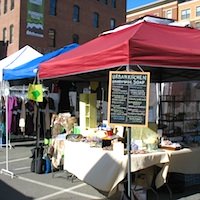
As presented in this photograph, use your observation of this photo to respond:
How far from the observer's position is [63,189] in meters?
7.74

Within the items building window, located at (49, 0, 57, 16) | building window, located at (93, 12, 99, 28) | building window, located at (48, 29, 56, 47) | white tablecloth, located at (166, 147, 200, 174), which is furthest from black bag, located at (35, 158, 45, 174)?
building window, located at (93, 12, 99, 28)

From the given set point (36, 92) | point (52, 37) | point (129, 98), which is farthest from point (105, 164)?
point (52, 37)

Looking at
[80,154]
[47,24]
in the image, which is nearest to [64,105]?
[80,154]

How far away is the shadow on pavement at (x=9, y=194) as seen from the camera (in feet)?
23.3

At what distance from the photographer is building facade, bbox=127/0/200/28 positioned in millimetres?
70250

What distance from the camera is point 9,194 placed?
7.39 meters

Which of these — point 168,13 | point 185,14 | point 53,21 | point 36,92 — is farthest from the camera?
point 168,13

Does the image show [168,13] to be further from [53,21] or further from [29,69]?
[29,69]

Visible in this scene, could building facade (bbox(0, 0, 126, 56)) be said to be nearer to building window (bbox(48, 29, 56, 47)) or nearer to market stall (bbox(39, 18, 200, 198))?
building window (bbox(48, 29, 56, 47))

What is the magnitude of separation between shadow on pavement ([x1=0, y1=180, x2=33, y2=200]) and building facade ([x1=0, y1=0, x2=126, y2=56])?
35.5 meters

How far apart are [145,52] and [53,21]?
141 feet

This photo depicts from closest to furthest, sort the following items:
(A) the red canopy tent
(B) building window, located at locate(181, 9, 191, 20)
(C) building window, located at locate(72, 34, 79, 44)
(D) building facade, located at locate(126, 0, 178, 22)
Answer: (A) the red canopy tent
(C) building window, located at locate(72, 34, 79, 44)
(B) building window, located at locate(181, 9, 191, 20)
(D) building facade, located at locate(126, 0, 178, 22)

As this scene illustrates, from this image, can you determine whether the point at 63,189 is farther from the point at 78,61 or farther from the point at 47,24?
the point at 47,24

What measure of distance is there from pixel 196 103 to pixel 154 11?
7100 cm
